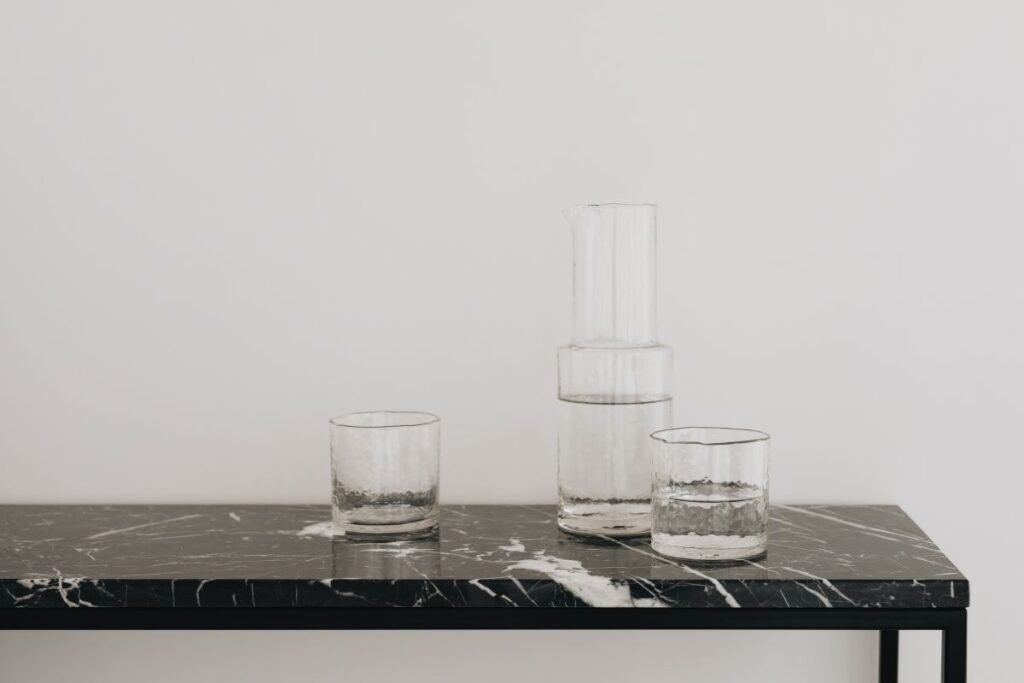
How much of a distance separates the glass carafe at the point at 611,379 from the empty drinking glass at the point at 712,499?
0.08 metres

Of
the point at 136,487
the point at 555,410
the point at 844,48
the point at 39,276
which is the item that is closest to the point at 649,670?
the point at 555,410

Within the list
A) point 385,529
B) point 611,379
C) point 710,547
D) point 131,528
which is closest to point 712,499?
point 710,547

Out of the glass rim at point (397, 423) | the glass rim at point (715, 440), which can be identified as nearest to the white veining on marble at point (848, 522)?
the glass rim at point (715, 440)

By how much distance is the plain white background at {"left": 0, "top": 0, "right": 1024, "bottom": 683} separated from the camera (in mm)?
1162

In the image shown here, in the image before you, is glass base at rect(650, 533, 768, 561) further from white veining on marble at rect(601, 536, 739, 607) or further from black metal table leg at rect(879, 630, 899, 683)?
black metal table leg at rect(879, 630, 899, 683)

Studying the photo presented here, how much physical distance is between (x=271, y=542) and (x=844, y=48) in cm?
82

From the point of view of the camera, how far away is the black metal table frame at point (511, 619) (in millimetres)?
873

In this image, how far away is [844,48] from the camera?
1.16 m

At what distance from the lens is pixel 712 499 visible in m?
0.93

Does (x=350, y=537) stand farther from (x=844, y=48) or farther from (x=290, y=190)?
(x=844, y=48)

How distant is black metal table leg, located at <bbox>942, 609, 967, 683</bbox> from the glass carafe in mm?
290

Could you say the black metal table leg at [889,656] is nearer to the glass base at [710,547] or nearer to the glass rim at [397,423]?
the glass base at [710,547]

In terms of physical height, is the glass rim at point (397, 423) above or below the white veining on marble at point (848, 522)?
above

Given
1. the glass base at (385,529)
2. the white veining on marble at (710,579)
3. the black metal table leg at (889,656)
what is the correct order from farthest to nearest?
1. the black metal table leg at (889,656)
2. the glass base at (385,529)
3. the white veining on marble at (710,579)
